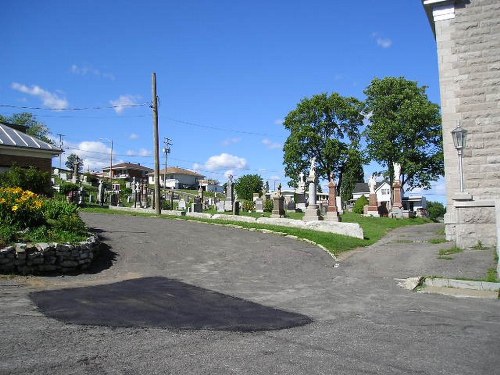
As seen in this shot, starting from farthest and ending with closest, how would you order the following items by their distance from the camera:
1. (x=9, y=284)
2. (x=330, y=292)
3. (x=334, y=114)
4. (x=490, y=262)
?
(x=334, y=114) < (x=490, y=262) < (x=330, y=292) < (x=9, y=284)

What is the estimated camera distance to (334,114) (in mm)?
54344

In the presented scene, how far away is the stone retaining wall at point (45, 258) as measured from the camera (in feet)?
28.2

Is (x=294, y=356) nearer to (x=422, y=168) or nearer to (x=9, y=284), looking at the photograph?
(x=9, y=284)

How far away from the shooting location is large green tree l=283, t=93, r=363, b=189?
174 feet

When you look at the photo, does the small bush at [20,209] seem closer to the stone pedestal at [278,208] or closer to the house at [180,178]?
the stone pedestal at [278,208]

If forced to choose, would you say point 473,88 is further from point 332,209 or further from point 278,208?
point 278,208

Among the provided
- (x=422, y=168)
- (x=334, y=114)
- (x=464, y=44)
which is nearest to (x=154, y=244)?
(x=464, y=44)

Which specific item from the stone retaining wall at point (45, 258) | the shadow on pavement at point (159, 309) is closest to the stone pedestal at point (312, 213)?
the stone retaining wall at point (45, 258)

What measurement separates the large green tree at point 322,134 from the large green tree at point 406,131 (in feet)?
14.2

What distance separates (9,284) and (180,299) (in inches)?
133

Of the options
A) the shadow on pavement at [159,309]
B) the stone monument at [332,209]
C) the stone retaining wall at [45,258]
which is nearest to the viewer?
the shadow on pavement at [159,309]

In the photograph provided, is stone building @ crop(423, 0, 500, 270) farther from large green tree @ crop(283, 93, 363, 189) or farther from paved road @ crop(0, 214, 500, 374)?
large green tree @ crop(283, 93, 363, 189)

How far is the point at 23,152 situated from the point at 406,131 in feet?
124

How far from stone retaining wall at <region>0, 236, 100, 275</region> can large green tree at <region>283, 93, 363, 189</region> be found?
147 feet
